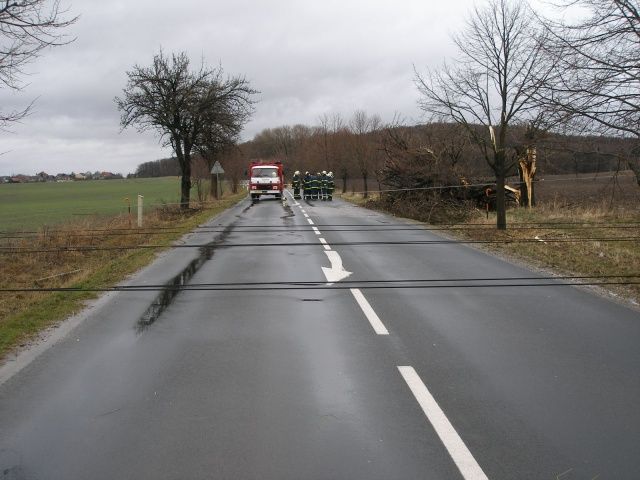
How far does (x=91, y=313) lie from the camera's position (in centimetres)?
779

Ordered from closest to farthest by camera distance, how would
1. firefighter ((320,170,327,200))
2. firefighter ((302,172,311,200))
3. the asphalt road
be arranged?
the asphalt road
firefighter ((320,170,327,200))
firefighter ((302,172,311,200))

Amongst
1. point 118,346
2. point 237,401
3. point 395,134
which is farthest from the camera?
point 395,134

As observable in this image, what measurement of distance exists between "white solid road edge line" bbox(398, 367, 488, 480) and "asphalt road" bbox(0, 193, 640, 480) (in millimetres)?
14

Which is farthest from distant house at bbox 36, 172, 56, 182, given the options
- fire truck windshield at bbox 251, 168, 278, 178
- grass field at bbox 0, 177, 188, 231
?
fire truck windshield at bbox 251, 168, 278, 178

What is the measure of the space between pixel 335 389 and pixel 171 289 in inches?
206

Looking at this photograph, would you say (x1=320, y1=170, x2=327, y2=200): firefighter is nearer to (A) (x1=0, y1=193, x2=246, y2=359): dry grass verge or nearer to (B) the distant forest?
(B) the distant forest

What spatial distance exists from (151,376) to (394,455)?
2490mm

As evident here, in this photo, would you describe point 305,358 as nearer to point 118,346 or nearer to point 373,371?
point 373,371

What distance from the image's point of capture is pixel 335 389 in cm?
481

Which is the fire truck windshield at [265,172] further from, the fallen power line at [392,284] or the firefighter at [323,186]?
the fallen power line at [392,284]

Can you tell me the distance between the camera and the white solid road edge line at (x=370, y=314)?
669 cm

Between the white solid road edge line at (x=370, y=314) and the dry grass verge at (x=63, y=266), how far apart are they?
392cm

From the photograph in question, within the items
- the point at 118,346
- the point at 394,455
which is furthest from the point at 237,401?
the point at 118,346

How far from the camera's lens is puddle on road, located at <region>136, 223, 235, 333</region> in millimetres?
7352
